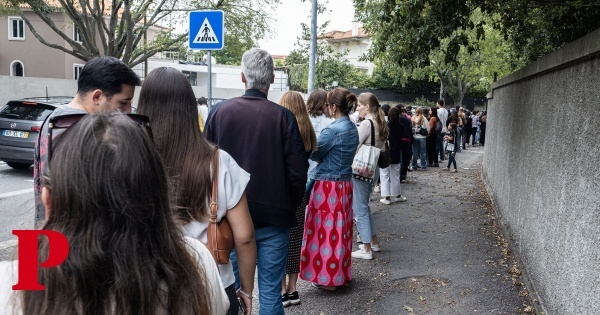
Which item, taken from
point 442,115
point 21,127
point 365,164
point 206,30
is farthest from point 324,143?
point 442,115

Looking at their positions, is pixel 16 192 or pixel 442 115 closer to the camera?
pixel 16 192

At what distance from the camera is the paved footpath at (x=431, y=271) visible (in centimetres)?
529

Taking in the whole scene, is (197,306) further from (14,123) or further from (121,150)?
(14,123)

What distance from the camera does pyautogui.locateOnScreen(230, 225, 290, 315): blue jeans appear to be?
11.3 ft

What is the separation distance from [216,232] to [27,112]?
10721 millimetres

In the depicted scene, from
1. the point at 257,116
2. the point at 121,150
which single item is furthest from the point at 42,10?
the point at 121,150

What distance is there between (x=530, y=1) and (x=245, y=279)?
238 inches

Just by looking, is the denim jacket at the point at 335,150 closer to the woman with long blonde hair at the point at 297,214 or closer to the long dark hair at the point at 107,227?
the woman with long blonde hair at the point at 297,214

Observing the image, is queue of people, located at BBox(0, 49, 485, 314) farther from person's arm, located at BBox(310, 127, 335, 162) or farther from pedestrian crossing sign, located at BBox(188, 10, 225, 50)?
pedestrian crossing sign, located at BBox(188, 10, 225, 50)

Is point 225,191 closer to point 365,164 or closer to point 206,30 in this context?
point 365,164

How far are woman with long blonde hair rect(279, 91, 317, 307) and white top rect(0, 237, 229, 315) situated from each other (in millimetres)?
3045

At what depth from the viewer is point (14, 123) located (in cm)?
1167

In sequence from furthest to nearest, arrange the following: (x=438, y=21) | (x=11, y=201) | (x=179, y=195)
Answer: (x=11, y=201), (x=438, y=21), (x=179, y=195)

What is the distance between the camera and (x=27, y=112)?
464 inches
